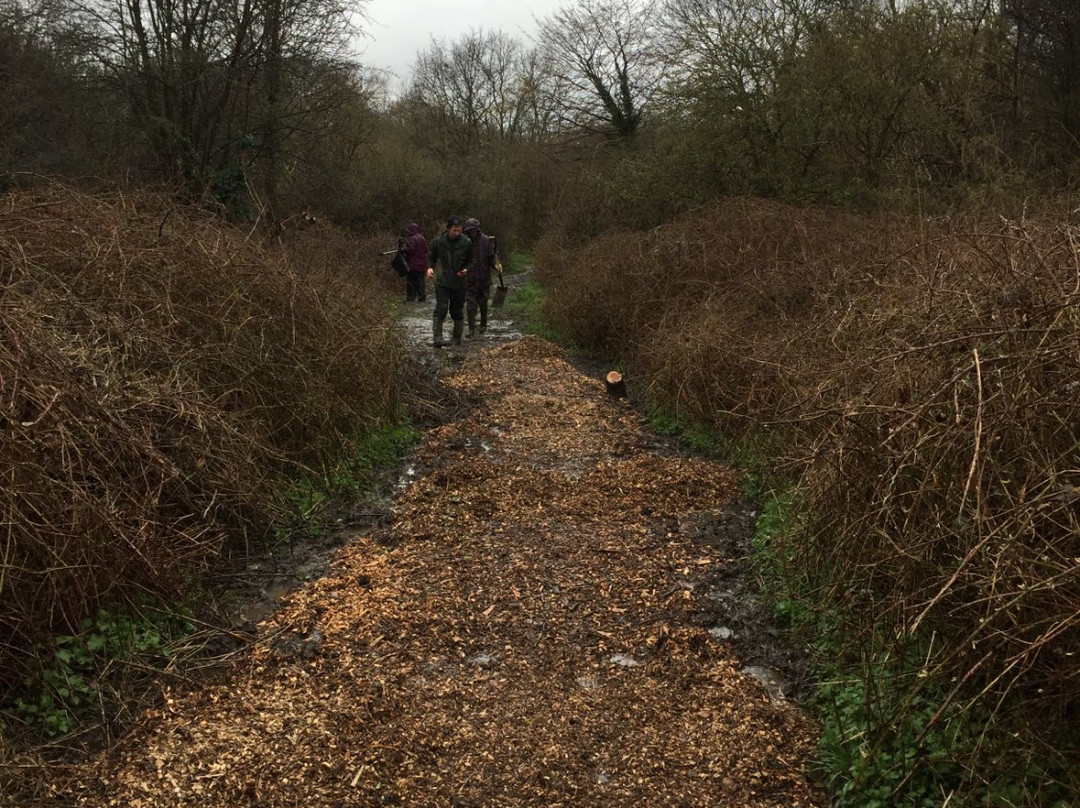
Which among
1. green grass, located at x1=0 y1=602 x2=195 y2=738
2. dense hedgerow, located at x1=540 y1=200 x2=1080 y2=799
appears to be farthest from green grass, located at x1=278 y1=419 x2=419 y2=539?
dense hedgerow, located at x1=540 y1=200 x2=1080 y2=799

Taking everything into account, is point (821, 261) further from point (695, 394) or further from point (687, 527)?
point (687, 527)

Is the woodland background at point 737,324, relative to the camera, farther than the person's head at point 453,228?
No

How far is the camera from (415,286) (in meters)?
16.4

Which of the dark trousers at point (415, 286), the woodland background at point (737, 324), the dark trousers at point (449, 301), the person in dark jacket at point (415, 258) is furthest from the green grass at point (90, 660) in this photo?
the dark trousers at point (415, 286)

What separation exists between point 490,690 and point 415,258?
13.0m

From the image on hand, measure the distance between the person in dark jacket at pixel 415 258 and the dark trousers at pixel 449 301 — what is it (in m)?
3.91

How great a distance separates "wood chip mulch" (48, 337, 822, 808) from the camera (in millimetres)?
2961

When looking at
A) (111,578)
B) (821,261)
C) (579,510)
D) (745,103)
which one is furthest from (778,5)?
(111,578)

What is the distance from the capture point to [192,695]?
135 inches

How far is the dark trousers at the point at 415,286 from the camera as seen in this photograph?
53.0 ft

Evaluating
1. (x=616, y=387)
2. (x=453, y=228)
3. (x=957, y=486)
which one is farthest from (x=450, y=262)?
(x=957, y=486)

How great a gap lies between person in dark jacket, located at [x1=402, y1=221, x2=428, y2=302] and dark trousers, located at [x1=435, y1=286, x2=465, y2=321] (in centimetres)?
391

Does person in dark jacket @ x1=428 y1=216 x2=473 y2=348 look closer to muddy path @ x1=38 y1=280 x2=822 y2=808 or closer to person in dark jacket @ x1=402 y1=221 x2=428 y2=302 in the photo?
person in dark jacket @ x1=402 y1=221 x2=428 y2=302

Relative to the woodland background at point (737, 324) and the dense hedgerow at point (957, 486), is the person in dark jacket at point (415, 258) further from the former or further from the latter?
the dense hedgerow at point (957, 486)
